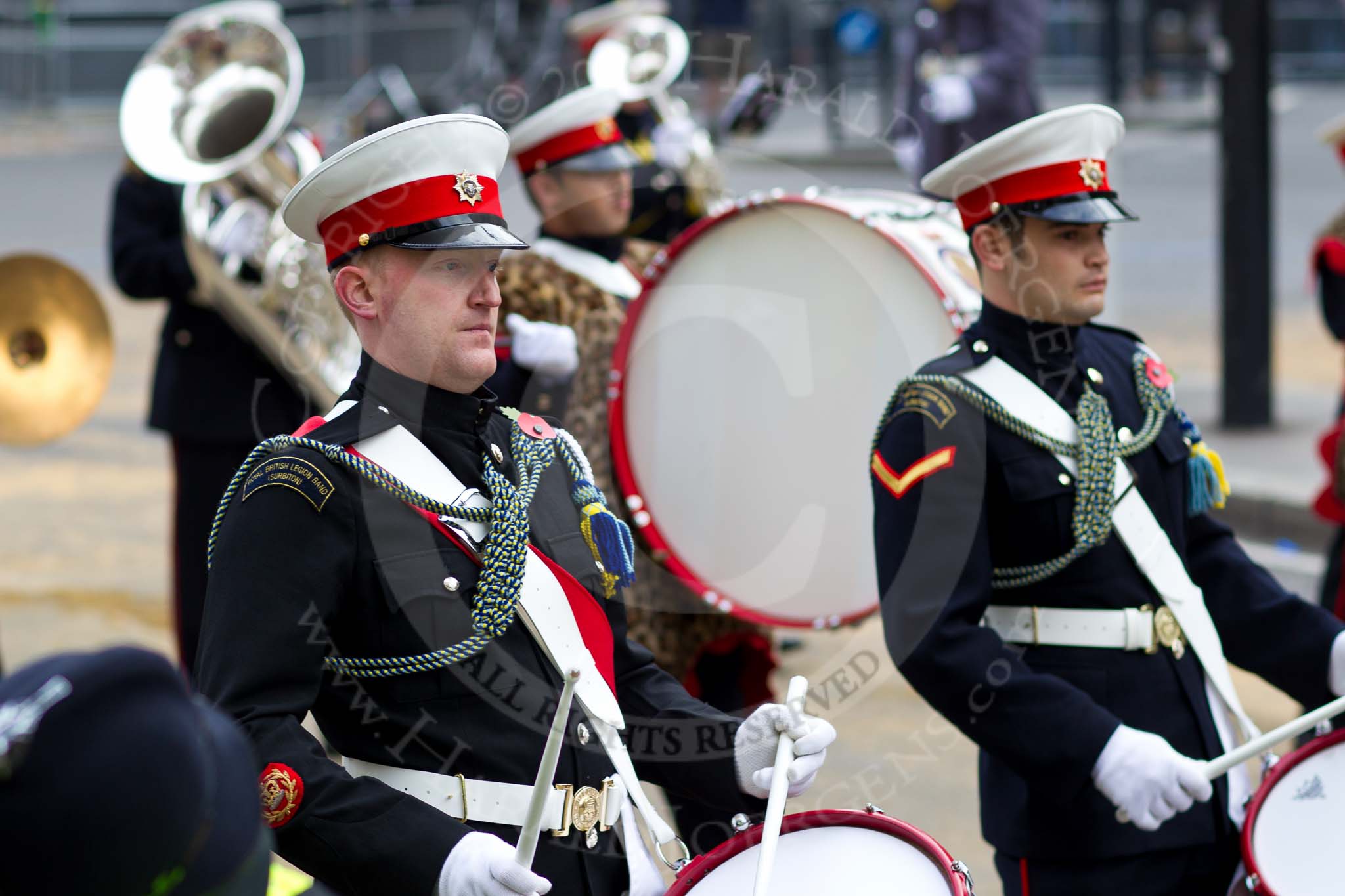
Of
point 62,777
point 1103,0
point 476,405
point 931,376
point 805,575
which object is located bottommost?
point 1103,0

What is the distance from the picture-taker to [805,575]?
3.64 m

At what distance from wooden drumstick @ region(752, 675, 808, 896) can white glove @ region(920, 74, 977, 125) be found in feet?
18.8

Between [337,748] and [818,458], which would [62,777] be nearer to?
[337,748]

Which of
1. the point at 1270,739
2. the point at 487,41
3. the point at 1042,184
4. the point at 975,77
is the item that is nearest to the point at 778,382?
the point at 1042,184

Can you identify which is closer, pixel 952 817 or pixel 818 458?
pixel 818 458

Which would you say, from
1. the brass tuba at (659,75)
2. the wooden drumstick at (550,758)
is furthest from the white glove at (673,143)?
the wooden drumstick at (550,758)

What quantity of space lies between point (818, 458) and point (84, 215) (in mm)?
Result: 12204

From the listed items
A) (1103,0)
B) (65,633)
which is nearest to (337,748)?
(65,633)

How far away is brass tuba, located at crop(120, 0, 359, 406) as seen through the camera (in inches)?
175

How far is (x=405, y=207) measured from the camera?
2.12m

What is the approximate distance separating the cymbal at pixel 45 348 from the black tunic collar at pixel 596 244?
45.0 inches

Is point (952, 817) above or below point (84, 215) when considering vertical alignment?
above

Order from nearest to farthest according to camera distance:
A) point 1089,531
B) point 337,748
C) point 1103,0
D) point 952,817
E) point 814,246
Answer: point 337,748 → point 1089,531 → point 814,246 → point 952,817 → point 1103,0

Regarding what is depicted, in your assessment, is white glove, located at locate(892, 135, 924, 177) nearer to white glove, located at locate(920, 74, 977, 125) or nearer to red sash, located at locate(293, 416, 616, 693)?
white glove, located at locate(920, 74, 977, 125)
